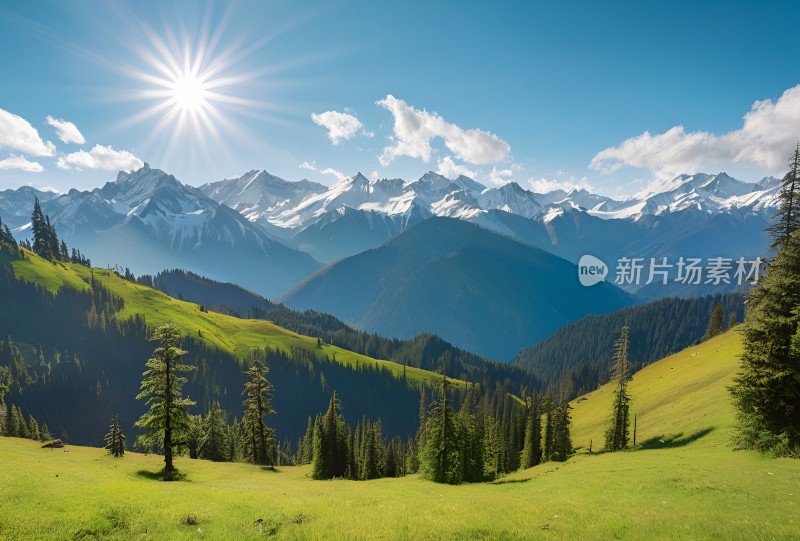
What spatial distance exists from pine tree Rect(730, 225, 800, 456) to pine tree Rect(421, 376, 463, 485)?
29.4 meters

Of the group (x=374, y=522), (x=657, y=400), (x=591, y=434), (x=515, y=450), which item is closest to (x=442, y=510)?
(x=374, y=522)

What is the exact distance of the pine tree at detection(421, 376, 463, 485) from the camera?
49031 mm

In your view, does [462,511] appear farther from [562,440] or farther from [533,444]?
[533,444]

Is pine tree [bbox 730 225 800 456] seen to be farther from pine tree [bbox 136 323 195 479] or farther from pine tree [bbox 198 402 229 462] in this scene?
pine tree [bbox 198 402 229 462]

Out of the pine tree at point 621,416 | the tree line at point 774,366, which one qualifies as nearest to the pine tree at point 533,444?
the pine tree at point 621,416

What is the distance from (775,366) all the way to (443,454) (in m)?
34.2

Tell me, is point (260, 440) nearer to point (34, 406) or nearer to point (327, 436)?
point (327, 436)

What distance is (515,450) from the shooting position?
336 feet

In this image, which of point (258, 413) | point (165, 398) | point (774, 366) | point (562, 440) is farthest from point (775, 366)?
point (258, 413)

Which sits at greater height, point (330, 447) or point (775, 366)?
point (775, 366)

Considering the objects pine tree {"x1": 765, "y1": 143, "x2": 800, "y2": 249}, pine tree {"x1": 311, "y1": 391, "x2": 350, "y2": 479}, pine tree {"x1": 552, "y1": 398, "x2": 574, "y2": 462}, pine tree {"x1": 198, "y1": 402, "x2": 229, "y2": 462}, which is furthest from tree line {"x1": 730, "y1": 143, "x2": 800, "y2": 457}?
pine tree {"x1": 198, "y1": 402, "x2": 229, "y2": 462}

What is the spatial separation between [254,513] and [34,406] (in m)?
214

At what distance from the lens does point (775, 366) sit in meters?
33.9

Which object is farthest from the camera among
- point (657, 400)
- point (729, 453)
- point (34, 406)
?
point (34, 406)
